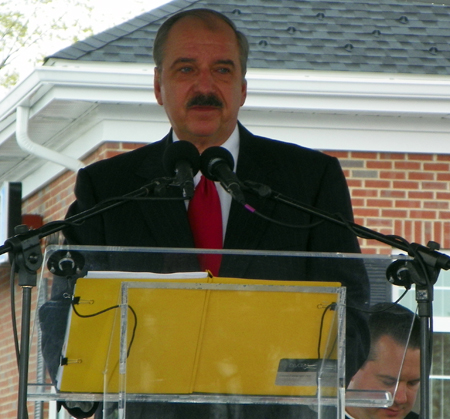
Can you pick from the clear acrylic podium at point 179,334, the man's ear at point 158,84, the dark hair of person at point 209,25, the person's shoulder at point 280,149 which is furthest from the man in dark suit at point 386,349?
the man's ear at point 158,84

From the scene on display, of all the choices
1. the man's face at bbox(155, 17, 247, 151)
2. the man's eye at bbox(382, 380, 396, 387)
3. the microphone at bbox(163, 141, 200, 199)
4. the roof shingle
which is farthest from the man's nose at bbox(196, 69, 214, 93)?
the roof shingle

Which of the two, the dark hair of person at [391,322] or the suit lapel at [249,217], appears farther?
the suit lapel at [249,217]

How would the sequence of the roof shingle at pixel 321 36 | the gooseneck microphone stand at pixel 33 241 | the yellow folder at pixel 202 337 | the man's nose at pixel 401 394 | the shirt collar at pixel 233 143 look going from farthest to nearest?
the roof shingle at pixel 321 36 → the shirt collar at pixel 233 143 → the man's nose at pixel 401 394 → the gooseneck microphone stand at pixel 33 241 → the yellow folder at pixel 202 337

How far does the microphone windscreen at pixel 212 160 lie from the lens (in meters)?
2.58

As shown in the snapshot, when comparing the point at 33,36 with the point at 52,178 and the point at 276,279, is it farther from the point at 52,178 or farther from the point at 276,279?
the point at 276,279

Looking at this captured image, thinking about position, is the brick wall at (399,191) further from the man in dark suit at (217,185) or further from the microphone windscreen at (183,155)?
the microphone windscreen at (183,155)

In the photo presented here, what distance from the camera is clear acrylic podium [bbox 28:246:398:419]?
245 centimetres

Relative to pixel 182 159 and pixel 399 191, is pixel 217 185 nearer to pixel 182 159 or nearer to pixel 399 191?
pixel 182 159

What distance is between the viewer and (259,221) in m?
3.21

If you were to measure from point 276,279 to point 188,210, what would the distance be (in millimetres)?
753

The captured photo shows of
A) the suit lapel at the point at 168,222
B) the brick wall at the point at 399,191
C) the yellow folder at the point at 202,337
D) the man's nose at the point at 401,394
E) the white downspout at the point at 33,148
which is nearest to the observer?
the yellow folder at the point at 202,337

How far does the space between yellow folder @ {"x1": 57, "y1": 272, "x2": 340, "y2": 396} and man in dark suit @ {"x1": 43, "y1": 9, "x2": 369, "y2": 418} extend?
510mm

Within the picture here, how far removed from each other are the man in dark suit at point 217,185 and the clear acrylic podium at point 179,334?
51 centimetres

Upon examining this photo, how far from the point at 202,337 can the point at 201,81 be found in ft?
4.28
